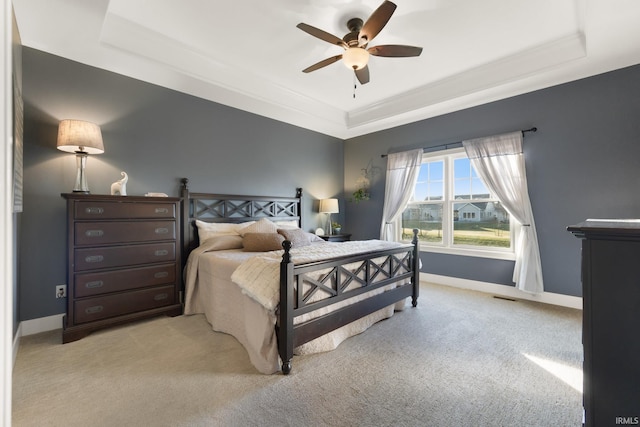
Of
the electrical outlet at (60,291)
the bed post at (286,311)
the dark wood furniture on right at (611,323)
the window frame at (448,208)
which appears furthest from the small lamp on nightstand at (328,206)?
the dark wood furniture on right at (611,323)

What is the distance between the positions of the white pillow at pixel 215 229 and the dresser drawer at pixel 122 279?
57 centimetres

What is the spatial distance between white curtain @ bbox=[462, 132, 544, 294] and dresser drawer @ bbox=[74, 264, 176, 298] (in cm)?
426

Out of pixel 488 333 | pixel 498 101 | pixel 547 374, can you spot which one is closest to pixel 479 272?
pixel 488 333

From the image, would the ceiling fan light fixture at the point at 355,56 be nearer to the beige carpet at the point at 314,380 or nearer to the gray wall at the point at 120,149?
the gray wall at the point at 120,149

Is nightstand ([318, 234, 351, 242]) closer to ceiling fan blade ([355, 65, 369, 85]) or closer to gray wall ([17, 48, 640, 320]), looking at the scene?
gray wall ([17, 48, 640, 320])

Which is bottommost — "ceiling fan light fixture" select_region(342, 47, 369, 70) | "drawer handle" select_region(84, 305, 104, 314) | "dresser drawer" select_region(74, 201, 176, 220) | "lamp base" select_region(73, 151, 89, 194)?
"drawer handle" select_region(84, 305, 104, 314)

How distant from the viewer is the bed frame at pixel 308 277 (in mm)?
1976

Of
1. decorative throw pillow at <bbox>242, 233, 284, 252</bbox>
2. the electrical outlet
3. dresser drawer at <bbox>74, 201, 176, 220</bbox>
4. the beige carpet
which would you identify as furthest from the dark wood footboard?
the electrical outlet

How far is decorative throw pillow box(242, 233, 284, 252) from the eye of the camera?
10.4ft

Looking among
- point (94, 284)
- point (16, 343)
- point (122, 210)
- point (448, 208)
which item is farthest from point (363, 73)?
point (16, 343)

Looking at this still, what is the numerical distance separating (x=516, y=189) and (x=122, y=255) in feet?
15.5

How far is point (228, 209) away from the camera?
3951 millimetres

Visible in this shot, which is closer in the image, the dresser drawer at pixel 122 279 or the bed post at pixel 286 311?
the bed post at pixel 286 311

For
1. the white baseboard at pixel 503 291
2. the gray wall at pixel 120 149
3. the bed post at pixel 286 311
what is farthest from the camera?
the white baseboard at pixel 503 291
